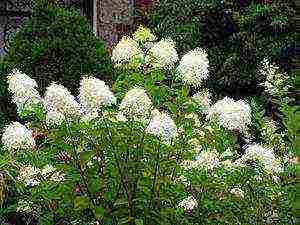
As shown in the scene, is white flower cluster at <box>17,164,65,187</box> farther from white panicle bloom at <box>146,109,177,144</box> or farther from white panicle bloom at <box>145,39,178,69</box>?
white panicle bloom at <box>145,39,178,69</box>

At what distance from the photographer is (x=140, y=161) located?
10.8 feet

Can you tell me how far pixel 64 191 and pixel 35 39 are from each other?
2.74m

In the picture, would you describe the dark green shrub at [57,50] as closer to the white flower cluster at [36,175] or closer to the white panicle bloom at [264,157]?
the white flower cluster at [36,175]

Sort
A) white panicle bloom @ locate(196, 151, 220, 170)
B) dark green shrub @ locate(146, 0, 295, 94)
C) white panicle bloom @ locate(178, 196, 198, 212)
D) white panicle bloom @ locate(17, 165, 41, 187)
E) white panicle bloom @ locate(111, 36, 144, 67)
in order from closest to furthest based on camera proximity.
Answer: white panicle bloom @ locate(178, 196, 198, 212)
white panicle bloom @ locate(196, 151, 220, 170)
white panicle bloom @ locate(17, 165, 41, 187)
white panicle bloom @ locate(111, 36, 144, 67)
dark green shrub @ locate(146, 0, 295, 94)

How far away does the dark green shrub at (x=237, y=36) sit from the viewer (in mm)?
7762

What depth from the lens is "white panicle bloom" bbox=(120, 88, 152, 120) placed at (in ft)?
10.6

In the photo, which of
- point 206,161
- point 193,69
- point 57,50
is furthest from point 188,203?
point 57,50

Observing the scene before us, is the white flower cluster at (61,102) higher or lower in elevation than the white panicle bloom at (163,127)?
higher

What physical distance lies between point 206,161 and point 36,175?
69cm

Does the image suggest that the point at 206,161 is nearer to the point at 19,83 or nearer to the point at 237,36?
the point at 19,83

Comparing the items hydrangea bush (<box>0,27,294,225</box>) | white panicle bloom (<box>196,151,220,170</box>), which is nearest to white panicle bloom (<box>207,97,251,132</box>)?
hydrangea bush (<box>0,27,294,225</box>)

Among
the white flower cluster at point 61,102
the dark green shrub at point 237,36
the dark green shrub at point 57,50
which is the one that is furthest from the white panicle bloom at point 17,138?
the dark green shrub at point 237,36

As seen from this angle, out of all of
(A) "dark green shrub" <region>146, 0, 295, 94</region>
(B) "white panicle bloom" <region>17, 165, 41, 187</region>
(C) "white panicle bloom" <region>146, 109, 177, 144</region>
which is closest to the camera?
(C) "white panicle bloom" <region>146, 109, 177, 144</region>

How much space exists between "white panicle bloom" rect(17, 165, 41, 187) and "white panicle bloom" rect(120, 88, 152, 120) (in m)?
0.54
